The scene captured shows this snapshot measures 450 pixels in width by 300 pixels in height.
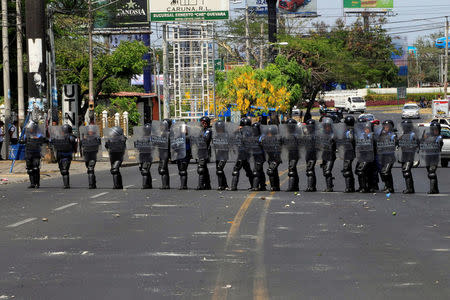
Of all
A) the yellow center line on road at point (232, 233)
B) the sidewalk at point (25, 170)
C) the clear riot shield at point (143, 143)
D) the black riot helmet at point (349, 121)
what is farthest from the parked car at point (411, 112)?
the yellow center line on road at point (232, 233)

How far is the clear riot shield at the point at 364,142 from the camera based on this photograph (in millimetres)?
21016

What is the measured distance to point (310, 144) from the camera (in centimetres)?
2169

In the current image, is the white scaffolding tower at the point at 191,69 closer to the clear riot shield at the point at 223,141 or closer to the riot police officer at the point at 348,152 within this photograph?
the clear riot shield at the point at 223,141

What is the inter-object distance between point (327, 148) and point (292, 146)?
0.93m

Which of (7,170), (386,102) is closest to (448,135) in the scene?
(7,170)

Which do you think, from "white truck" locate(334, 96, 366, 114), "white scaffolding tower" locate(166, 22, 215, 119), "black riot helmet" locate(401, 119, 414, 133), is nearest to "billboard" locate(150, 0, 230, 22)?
"white scaffolding tower" locate(166, 22, 215, 119)

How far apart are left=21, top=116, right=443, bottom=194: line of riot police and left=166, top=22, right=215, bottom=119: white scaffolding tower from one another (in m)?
20.1

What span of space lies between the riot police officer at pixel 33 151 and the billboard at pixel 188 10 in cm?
2686

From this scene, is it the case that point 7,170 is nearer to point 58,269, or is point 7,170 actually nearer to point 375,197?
point 375,197

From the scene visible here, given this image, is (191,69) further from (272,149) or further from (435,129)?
(435,129)

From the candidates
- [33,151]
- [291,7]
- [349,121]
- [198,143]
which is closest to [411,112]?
[291,7]

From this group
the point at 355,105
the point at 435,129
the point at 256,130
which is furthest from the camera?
the point at 355,105

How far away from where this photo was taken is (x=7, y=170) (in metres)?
31.2

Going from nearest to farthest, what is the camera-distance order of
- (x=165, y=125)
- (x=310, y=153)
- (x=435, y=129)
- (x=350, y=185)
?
(x=435, y=129) → (x=350, y=185) → (x=310, y=153) → (x=165, y=125)
